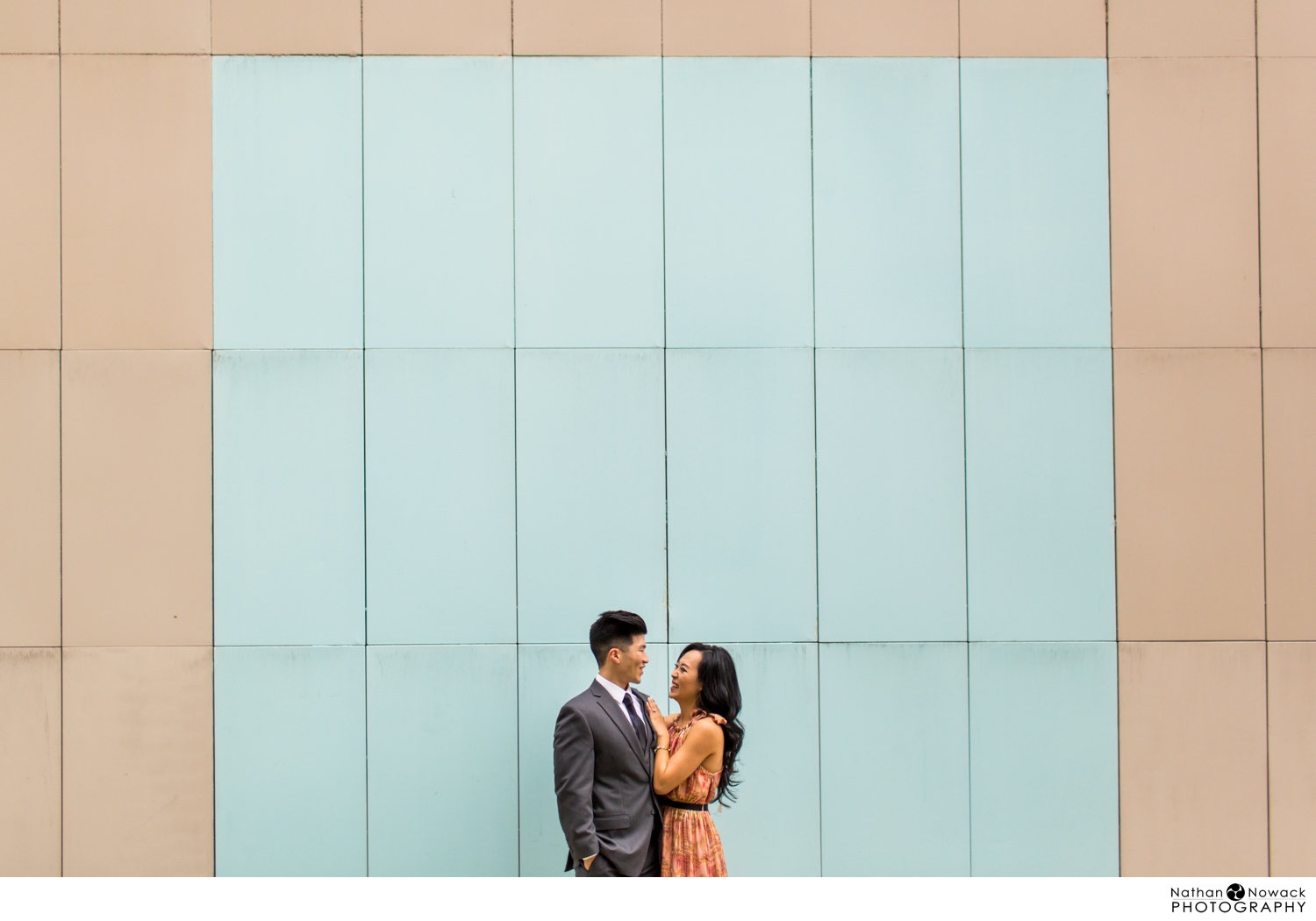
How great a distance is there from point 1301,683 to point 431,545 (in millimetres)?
4757

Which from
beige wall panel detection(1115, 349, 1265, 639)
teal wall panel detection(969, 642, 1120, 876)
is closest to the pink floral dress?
teal wall panel detection(969, 642, 1120, 876)

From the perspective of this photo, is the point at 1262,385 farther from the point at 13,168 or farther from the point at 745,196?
the point at 13,168

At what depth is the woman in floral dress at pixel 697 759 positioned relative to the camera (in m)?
4.47

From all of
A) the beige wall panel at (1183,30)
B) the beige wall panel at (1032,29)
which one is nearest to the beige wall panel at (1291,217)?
the beige wall panel at (1183,30)

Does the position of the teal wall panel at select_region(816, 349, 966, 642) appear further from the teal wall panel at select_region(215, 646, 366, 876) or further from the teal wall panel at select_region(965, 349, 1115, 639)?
the teal wall panel at select_region(215, 646, 366, 876)

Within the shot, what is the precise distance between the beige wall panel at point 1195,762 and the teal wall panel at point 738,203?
8.88 feet

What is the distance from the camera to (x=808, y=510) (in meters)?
5.39

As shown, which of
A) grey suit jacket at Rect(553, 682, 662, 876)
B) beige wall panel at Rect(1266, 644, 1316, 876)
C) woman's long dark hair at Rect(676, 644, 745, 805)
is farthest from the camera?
beige wall panel at Rect(1266, 644, 1316, 876)

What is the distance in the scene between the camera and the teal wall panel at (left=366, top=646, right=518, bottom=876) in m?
5.30

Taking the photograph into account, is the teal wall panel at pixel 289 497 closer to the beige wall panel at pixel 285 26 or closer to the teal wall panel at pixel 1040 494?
the beige wall panel at pixel 285 26

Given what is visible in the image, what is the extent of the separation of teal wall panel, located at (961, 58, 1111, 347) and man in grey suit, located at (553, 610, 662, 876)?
260cm

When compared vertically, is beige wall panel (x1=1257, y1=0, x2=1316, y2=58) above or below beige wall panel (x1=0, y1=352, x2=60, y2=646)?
above

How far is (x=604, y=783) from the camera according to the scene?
14.6ft

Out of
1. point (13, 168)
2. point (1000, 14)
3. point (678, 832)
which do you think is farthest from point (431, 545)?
point (1000, 14)
